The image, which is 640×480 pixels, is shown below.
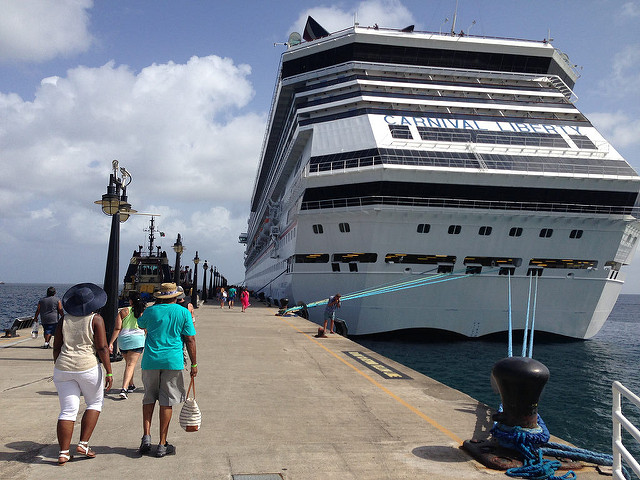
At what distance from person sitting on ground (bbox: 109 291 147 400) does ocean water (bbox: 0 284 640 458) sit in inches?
344

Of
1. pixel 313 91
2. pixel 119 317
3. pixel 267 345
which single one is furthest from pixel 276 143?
pixel 119 317

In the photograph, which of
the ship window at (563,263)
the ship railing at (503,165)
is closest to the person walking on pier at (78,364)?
the ship railing at (503,165)

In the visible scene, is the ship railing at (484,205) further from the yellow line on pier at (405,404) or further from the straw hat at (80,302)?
the straw hat at (80,302)

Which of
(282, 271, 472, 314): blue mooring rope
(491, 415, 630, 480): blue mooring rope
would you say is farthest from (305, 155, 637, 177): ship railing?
(491, 415, 630, 480): blue mooring rope

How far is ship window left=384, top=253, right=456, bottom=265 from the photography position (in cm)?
2219

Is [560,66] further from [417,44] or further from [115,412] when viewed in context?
[115,412]

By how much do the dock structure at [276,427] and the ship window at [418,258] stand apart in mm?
11257

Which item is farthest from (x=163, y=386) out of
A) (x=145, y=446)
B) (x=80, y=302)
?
(x=80, y=302)

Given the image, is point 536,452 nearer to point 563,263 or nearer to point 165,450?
point 165,450

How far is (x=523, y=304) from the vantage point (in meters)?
23.1

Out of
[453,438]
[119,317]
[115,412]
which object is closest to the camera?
[453,438]

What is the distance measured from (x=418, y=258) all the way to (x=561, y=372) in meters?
7.23

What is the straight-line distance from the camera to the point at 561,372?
1861cm

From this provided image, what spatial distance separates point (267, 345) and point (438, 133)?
50.1 feet
